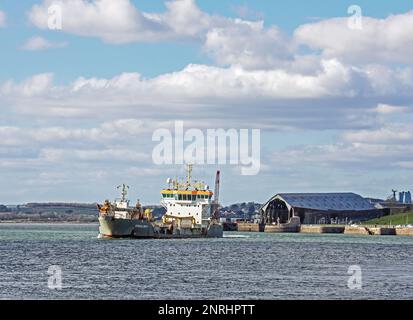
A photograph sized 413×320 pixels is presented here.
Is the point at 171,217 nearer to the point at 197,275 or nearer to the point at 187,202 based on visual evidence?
the point at 187,202

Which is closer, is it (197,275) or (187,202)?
(197,275)

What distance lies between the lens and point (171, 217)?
16325 cm

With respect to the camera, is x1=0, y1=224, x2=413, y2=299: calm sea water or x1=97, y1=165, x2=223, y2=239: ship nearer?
x1=0, y1=224, x2=413, y2=299: calm sea water

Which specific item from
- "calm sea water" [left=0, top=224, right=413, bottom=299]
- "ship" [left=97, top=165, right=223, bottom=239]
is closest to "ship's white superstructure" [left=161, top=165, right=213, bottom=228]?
"ship" [left=97, top=165, right=223, bottom=239]

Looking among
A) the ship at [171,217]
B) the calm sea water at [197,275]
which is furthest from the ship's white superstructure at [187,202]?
the calm sea water at [197,275]

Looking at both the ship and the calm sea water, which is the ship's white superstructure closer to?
the ship

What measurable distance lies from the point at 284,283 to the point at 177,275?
410 inches

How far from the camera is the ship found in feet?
486

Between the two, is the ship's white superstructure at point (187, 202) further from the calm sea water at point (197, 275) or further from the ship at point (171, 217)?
the calm sea water at point (197, 275)

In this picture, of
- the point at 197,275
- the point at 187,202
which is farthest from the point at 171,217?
the point at 197,275

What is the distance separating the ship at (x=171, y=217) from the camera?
148000 mm

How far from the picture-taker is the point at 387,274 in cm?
8000

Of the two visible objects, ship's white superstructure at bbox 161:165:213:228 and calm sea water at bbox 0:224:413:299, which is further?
ship's white superstructure at bbox 161:165:213:228
